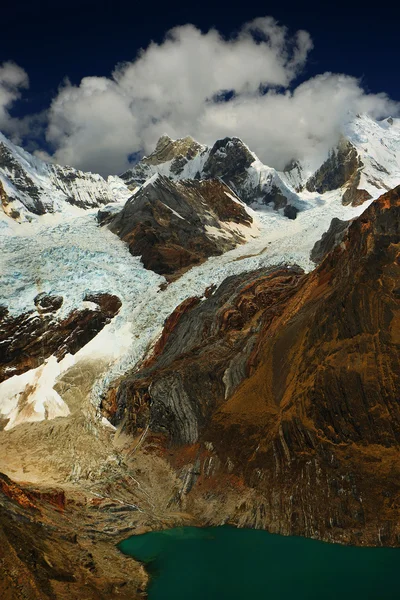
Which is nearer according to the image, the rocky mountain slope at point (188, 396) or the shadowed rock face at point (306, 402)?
the rocky mountain slope at point (188, 396)

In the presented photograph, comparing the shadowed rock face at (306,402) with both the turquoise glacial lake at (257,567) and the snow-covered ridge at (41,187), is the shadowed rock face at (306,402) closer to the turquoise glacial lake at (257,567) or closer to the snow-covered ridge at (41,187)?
the turquoise glacial lake at (257,567)

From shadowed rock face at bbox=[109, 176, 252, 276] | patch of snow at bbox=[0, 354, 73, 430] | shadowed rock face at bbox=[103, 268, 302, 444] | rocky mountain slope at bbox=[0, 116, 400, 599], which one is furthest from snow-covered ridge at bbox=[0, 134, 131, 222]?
shadowed rock face at bbox=[103, 268, 302, 444]

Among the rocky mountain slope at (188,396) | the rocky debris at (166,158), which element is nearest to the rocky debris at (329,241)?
the rocky mountain slope at (188,396)

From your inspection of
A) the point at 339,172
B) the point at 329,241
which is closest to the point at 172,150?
the point at 339,172

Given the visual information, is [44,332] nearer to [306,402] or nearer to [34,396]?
[34,396]

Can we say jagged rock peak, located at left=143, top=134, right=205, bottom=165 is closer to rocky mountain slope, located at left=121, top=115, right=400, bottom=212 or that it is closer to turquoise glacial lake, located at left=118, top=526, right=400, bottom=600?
rocky mountain slope, located at left=121, top=115, right=400, bottom=212
